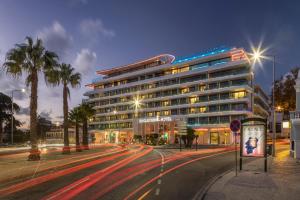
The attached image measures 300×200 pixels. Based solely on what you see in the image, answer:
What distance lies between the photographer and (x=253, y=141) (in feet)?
60.8

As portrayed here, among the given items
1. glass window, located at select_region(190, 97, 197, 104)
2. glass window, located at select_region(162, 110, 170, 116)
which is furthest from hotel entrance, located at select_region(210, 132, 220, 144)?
glass window, located at select_region(162, 110, 170, 116)

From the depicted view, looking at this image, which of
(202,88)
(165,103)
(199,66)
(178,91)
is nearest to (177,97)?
(178,91)

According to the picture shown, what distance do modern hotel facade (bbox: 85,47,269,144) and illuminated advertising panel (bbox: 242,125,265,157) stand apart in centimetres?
5045

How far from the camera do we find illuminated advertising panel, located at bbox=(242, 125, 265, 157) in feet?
59.8

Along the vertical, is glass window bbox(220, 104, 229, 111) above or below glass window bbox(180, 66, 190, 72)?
below

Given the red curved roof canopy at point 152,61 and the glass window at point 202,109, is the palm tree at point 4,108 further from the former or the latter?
the glass window at point 202,109

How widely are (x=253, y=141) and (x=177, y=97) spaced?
232 ft

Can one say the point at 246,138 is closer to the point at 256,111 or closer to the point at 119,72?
the point at 256,111

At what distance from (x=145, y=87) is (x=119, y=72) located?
17833 mm

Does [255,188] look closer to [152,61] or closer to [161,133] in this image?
[161,133]

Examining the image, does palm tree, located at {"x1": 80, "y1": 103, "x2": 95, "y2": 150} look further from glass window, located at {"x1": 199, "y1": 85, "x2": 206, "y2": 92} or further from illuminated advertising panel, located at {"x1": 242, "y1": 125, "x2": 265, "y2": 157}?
glass window, located at {"x1": 199, "y1": 85, "x2": 206, "y2": 92}

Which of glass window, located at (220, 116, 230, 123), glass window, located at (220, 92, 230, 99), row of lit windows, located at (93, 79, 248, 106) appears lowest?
glass window, located at (220, 116, 230, 123)

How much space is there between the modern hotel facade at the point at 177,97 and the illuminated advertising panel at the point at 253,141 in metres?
50.4

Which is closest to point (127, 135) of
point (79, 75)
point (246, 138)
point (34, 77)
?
point (79, 75)
